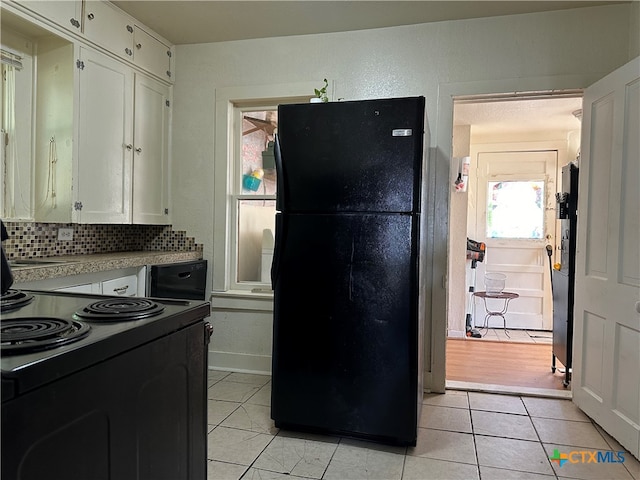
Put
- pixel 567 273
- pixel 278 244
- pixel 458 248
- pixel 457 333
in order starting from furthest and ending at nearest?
pixel 458 248 → pixel 457 333 → pixel 567 273 → pixel 278 244

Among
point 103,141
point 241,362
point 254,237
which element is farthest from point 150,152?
point 241,362

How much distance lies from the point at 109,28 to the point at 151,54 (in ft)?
1.32

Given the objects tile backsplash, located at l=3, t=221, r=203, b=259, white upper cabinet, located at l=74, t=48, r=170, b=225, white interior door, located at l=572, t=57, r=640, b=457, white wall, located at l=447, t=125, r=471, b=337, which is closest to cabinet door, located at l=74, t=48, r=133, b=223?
white upper cabinet, located at l=74, t=48, r=170, b=225

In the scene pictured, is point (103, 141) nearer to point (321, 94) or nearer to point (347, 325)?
point (321, 94)

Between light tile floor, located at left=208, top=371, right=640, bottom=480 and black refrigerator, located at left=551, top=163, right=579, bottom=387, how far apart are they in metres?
0.48

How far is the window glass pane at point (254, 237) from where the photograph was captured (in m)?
3.31

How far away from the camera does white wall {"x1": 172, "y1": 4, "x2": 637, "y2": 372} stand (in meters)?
2.65

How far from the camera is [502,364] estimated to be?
353 cm

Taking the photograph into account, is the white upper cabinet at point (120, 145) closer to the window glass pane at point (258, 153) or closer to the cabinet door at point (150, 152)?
the cabinet door at point (150, 152)

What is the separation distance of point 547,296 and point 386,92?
347 cm

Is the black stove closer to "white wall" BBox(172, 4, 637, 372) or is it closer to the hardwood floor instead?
"white wall" BBox(172, 4, 637, 372)

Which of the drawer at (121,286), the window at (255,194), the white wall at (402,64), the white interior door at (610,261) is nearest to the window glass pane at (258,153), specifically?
the window at (255,194)

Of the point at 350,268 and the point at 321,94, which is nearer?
the point at 350,268

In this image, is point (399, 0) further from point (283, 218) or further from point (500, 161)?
point (500, 161)
